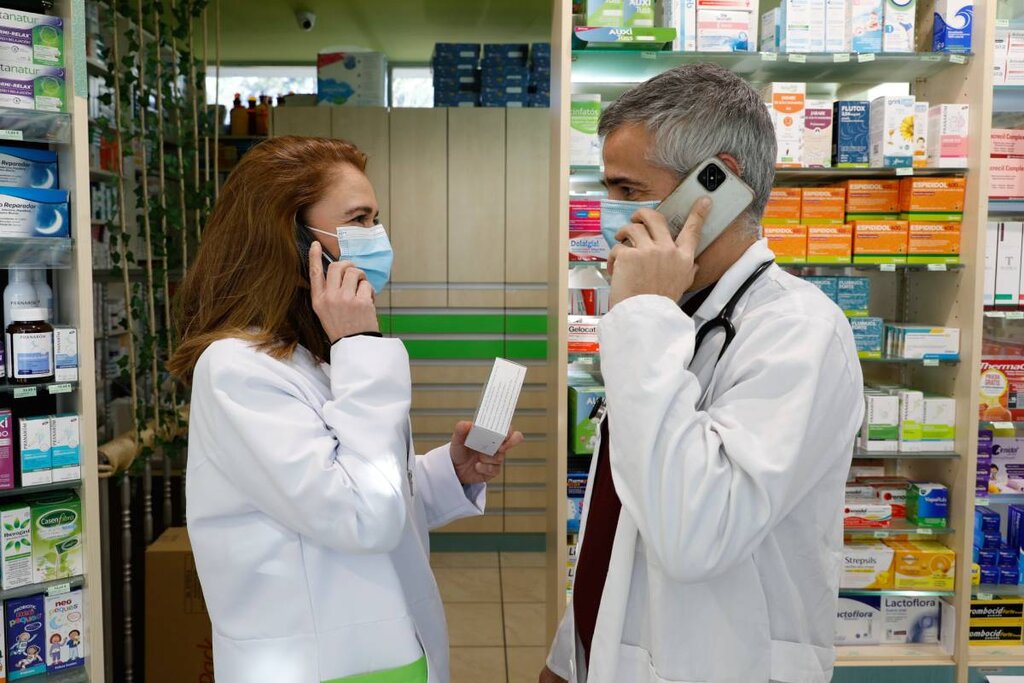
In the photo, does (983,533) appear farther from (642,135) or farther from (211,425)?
(211,425)

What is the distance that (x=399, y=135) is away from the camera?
5730 mm

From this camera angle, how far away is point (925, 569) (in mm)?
3268

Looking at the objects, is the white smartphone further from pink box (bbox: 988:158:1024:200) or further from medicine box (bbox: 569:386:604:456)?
pink box (bbox: 988:158:1024:200)

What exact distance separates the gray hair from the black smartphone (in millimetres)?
676

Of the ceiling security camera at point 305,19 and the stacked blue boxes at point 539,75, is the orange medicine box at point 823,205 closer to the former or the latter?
the stacked blue boxes at point 539,75

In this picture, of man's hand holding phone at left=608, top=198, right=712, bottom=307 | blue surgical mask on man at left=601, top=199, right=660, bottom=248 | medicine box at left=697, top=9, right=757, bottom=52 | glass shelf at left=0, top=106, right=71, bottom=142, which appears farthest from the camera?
medicine box at left=697, top=9, right=757, bottom=52

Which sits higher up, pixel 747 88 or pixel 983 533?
pixel 747 88

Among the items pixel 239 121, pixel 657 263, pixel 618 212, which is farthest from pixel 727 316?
pixel 239 121

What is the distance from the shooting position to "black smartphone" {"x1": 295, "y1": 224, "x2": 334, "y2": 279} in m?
1.72

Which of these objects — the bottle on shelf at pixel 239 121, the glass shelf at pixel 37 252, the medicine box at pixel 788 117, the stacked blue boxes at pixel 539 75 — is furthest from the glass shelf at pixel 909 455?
the bottle on shelf at pixel 239 121

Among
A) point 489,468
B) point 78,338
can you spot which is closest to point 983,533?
point 489,468

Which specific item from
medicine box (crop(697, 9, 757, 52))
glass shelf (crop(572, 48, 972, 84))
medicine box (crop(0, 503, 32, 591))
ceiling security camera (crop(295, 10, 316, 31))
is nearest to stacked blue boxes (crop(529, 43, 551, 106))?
ceiling security camera (crop(295, 10, 316, 31))

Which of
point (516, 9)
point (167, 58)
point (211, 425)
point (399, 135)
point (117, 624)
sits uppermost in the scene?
point (516, 9)

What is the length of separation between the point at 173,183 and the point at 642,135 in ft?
13.3
